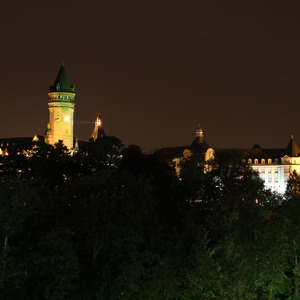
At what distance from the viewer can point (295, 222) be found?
81750mm

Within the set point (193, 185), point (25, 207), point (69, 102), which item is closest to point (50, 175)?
point (193, 185)

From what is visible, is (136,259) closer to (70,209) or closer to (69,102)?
(70,209)

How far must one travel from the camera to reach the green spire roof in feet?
589

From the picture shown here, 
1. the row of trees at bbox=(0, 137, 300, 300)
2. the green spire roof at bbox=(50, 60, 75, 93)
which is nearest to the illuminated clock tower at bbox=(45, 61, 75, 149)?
the green spire roof at bbox=(50, 60, 75, 93)

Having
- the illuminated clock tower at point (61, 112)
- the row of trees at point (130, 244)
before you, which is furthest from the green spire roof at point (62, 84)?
the row of trees at point (130, 244)

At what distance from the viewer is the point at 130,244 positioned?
199 feet

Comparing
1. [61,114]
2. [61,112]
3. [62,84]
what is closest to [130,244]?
[61,114]

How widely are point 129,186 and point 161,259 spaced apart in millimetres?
6413

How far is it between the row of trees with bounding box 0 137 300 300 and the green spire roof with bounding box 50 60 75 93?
95525 millimetres

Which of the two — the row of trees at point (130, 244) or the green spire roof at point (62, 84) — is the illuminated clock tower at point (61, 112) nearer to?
the green spire roof at point (62, 84)

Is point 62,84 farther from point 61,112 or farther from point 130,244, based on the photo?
point 130,244

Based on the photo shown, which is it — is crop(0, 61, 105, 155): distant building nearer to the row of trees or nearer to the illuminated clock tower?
the illuminated clock tower

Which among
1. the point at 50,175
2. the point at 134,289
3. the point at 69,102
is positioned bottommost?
the point at 134,289

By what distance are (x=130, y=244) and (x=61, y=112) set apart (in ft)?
392
